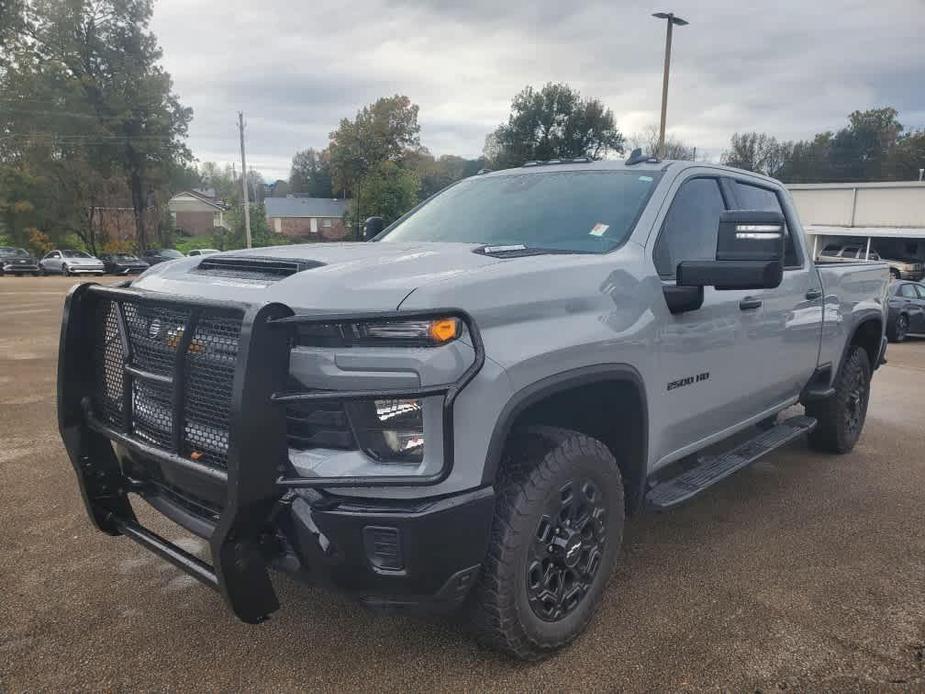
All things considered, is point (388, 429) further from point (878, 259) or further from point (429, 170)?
point (429, 170)

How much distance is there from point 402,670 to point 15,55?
48.1 meters

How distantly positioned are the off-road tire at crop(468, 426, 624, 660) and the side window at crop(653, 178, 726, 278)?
1.04 m

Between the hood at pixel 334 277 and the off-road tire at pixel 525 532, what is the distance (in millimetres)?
727

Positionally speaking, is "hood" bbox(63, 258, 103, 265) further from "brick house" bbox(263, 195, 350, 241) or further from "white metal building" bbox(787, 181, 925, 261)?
"brick house" bbox(263, 195, 350, 241)

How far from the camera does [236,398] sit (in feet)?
7.24

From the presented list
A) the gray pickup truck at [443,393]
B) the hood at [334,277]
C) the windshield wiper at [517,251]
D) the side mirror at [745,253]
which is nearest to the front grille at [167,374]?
the gray pickup truck at [443,393]

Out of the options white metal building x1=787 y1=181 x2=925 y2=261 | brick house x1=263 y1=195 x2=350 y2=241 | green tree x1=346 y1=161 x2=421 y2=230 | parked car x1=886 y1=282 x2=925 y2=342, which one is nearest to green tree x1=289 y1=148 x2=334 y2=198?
brick house x1=263 y1=195 x2=350 y2=241

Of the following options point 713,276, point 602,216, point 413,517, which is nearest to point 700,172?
point 602,216

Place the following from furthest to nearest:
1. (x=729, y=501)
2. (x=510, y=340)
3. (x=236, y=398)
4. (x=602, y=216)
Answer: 1. (x=729, y=501)
2. (x=602, y=216)
3. (x=510, y=340)
4. (x=236, y=398)

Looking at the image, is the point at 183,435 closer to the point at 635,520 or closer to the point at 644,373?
the point at 644,373

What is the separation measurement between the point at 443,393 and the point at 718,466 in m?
2.28

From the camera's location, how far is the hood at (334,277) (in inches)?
94.0

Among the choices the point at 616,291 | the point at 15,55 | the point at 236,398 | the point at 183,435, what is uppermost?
the point at 15,55

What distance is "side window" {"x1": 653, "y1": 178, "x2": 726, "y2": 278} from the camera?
3.45 metres
